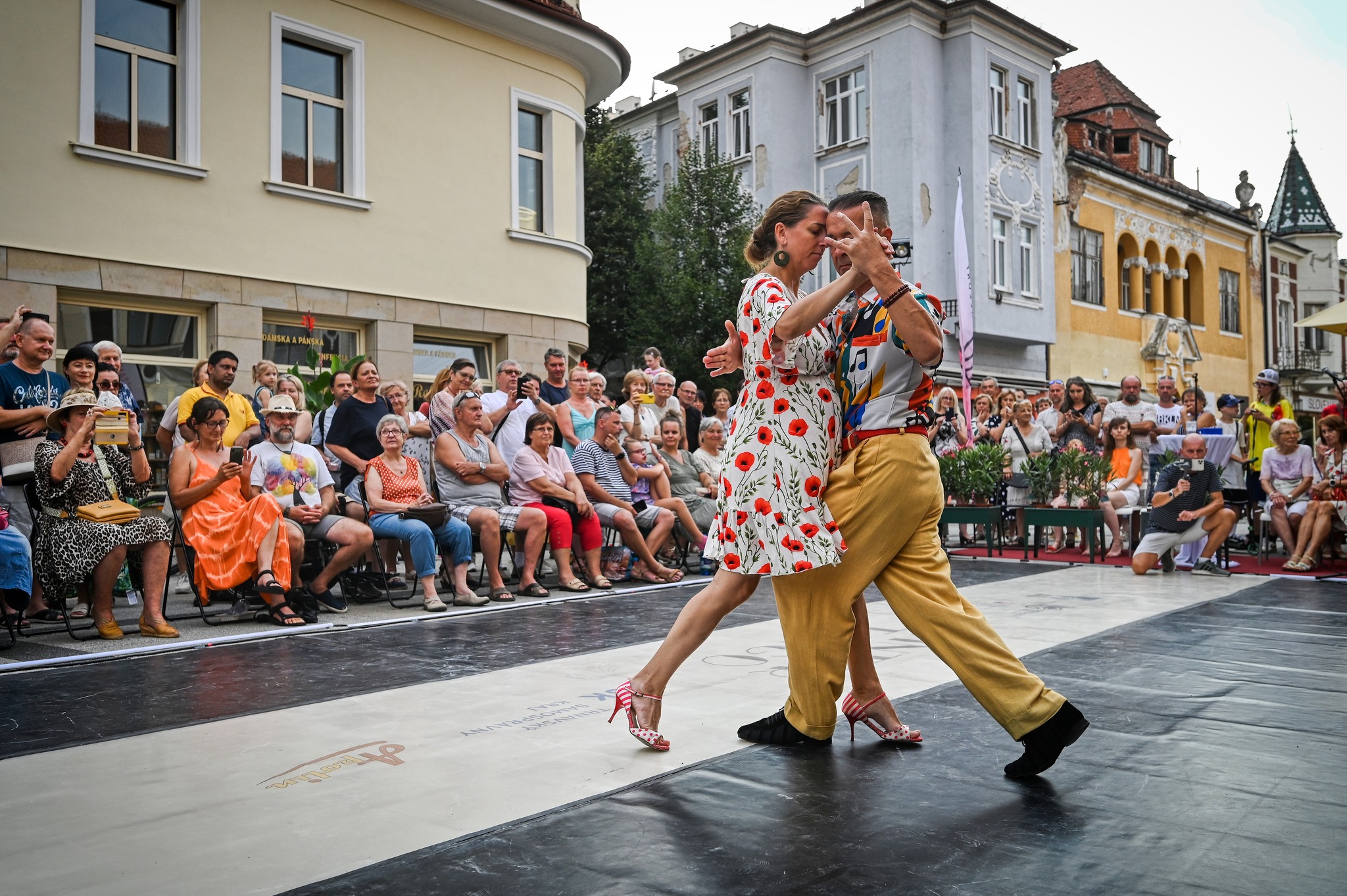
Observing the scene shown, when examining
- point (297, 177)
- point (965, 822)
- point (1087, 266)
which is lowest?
point (965, 822)

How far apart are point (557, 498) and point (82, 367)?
12.3 ft

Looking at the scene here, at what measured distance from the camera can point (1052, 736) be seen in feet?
11.6

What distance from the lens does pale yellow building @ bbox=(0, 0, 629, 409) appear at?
11.7 meters

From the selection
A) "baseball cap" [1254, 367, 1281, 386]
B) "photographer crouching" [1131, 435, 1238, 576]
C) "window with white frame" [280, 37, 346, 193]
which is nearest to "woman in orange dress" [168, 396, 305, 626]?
"window with white frame" [280, 37, 346, 193]

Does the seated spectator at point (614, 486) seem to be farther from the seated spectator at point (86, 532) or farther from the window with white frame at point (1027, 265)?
the window with white frame at point (1027, 265)

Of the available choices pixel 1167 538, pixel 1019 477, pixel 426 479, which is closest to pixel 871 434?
pixel 426 479

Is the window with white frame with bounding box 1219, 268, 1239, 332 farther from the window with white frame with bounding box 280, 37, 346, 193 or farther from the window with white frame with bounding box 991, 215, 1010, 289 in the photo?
the window with white frame with bounding box 280, 37, 346, 193

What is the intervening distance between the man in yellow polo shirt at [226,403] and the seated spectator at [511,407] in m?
2.00

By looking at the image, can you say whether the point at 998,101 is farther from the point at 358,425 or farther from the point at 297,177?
the point at 358,425

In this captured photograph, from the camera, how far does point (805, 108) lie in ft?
94.5

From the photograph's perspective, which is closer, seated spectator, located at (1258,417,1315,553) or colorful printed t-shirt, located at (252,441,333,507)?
colorful printed t-shirt, located at (252,441,333,507)

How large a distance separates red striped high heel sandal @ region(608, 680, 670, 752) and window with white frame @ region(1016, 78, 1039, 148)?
26929 mm

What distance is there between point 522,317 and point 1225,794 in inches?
540

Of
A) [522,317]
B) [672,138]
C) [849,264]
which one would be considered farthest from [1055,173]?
[849,264]
